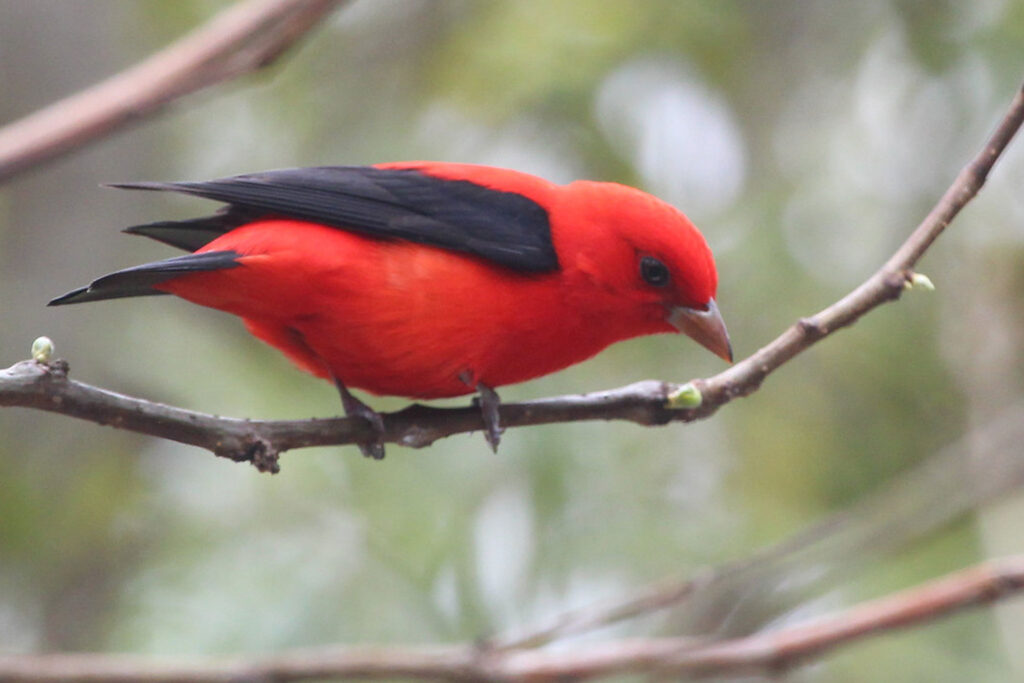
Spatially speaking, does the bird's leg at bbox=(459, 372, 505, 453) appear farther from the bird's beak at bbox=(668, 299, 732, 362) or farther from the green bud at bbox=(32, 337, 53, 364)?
the green bud at bbox=(32, 337, 53, 364)

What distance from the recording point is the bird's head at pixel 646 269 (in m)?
3.98

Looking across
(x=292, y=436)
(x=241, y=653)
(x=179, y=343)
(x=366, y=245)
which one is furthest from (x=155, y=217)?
(x=292, y=436)

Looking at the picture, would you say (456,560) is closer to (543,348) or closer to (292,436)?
(543,348)

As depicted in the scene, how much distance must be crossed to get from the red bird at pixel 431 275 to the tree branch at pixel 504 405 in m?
0.15

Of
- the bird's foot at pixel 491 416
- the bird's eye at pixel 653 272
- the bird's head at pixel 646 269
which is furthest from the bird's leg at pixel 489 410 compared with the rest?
the bird's eye at pixel 653 272

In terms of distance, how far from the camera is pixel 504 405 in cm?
370

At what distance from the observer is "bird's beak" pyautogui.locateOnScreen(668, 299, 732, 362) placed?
3.96 meters

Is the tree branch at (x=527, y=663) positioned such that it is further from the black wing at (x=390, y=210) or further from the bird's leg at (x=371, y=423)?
the black wing at (x=390, y=210)

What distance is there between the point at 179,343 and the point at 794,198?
3586mm

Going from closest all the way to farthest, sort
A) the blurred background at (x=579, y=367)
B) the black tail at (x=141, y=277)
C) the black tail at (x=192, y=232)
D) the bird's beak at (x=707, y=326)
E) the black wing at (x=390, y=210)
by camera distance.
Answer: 1. the black tail at (x=141, y=277)
2. the black wing at (x=390, y=210)
3. the bird's beak at (x=707, y=326)
4. the black tail at (x=192, y=232)
5. the blurred background at (x=579, y=367)

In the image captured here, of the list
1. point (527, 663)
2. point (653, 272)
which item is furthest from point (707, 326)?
point (527, 663)

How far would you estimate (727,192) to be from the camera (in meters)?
7.15

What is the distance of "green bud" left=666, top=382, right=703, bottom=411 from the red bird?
1.70 feet

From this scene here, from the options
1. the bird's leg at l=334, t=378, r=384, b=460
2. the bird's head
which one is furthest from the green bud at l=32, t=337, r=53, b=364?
the bird's head
